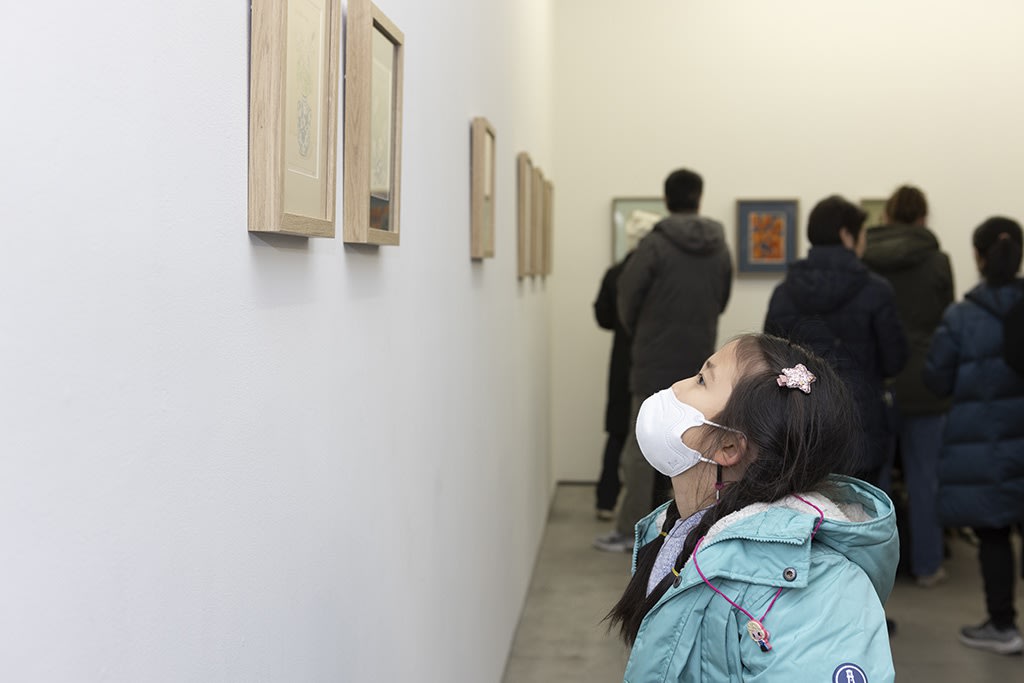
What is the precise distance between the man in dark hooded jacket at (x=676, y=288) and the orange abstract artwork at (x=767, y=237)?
101 inches

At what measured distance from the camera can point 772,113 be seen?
8.92 metres

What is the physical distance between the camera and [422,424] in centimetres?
286

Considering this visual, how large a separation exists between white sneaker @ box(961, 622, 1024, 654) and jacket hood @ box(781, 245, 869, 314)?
1.68m

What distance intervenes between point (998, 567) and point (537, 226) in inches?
119

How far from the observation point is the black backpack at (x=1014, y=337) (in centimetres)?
492

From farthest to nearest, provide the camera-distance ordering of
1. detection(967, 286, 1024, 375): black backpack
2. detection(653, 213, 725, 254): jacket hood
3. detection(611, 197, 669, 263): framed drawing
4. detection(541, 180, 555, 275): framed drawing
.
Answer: detection(611, 197, 669, 263): framed drawing < detection(541, 180, 555, 275): framed drawing < detection(653, 213, 725, 254): jacket hood < detection(967, 286, 1024, 375): black backpack

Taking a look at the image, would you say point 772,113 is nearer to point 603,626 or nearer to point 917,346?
point 917,346

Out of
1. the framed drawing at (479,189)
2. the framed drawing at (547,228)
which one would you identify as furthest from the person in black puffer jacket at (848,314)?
the framed drawing at (547,228)

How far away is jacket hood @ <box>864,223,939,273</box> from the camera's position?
6414 millimetres

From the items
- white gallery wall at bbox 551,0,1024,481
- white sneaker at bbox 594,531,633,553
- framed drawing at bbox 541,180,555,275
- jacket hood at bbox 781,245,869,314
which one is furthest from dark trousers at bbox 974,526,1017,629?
white gallery wall at bbox 551,0,1024,481

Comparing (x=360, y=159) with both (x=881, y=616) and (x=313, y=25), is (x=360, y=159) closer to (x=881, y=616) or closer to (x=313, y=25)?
(x=313, y=25)

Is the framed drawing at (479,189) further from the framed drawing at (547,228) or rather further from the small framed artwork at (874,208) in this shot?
the small framed artwork at (874,208)

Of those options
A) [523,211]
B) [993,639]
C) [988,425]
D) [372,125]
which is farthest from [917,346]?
[372,125]

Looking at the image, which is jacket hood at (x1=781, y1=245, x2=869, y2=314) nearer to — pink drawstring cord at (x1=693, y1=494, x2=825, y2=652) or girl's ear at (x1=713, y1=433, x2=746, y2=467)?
girl's ear at (x1=713, y1=433, x2=746, y2=467)
